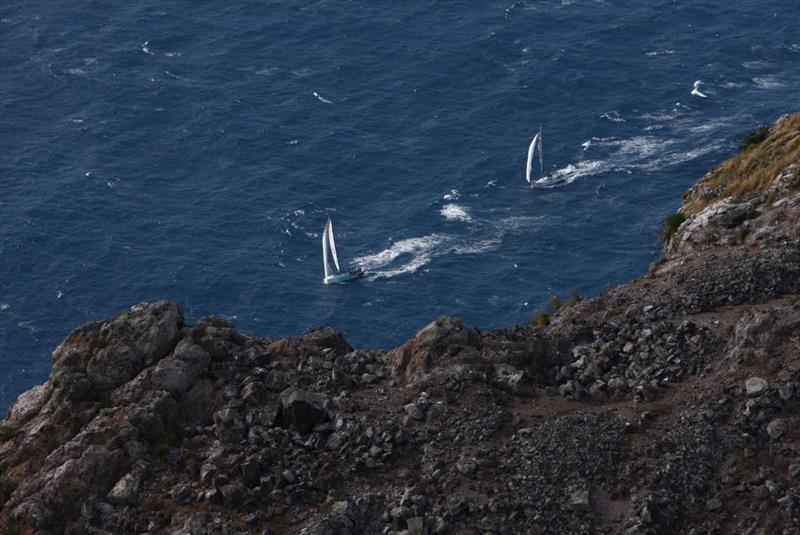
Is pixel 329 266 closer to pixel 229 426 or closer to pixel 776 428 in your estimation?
pixel 229 426

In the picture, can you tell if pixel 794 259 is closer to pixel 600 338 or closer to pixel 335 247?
pixel 600 338

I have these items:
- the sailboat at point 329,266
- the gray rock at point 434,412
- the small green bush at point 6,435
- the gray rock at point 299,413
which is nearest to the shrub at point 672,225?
the gray rock at point 434,412

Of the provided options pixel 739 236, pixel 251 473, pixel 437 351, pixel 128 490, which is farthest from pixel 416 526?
pixel 739 236

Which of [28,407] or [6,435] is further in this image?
[28,407]

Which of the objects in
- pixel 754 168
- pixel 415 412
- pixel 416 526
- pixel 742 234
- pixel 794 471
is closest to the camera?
pixel 416 526

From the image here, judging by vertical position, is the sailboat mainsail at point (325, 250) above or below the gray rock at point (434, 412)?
below

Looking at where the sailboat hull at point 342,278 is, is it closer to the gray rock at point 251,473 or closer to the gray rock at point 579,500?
the gray rock at point 251,473
